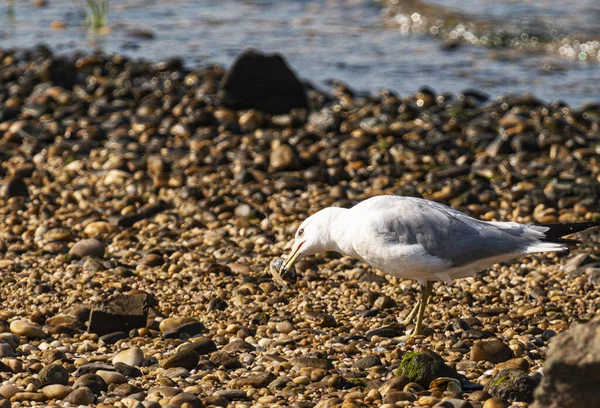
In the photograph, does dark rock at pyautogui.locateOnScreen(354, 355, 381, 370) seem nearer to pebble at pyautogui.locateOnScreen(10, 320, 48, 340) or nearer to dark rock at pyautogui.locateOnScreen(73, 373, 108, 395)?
dark rock at pyautogui.locateOnScreen(73, 373, 108, 395)

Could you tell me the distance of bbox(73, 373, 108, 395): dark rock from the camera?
4961 millimetres

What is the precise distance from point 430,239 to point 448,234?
0.11 metres

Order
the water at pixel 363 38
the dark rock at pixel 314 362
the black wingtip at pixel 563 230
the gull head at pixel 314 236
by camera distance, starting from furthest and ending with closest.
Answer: the water at pixel 363 38 < the gull head at pixel 314 236 < the black wingtip at pixel 563 230 < the dark rock at pixel 314 362

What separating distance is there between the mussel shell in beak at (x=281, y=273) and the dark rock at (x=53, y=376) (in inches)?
64.5

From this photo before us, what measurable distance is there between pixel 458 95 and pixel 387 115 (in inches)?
71.3

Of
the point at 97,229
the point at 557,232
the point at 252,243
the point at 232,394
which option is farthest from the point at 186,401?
the point at 97,229

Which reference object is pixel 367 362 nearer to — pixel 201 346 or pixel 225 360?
pixel 225 360

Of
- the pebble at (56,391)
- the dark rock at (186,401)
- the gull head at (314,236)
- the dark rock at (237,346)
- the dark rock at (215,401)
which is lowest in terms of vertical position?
the dark rock at (237,346)

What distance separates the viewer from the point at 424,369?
16.5 ft

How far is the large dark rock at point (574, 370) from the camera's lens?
381 centimetres

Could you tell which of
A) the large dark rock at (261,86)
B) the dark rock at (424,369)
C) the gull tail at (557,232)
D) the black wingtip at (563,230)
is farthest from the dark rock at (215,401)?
the large dark rock at (261,86)

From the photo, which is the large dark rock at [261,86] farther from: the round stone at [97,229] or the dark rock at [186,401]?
the dark rock at [186,401]

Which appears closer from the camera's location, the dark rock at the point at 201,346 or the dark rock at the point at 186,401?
the dark rock at the point at 186,401

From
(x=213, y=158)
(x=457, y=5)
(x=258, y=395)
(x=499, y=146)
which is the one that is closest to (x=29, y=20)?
(x=457, y=5)
